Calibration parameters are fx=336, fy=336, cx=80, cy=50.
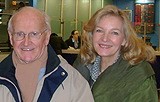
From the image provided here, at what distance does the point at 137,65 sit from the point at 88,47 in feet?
1.48

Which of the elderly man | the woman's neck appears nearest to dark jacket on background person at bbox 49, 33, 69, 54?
the woman's neck

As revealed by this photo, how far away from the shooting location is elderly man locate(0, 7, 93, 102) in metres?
1.79

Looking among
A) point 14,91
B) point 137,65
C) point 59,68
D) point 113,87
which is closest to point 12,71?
point 14,91

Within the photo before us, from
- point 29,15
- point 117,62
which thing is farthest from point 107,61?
point 29,15

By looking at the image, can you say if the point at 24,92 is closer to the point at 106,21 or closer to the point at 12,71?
the point at 12,71

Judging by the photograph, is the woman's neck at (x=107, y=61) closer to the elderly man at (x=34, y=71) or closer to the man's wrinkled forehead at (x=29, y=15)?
the elderly man at (x=34, y=71)

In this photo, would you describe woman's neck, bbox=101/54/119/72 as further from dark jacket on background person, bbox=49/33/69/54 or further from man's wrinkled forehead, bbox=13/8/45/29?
dark jacket on background person, bbox=49/33/69/54

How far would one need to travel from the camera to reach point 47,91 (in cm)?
180

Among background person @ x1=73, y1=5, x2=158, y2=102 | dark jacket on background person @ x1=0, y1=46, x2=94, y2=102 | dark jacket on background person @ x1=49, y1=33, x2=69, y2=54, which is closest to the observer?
dark jacket on background person @ x1=0, y1=46, x2=94, y2=102

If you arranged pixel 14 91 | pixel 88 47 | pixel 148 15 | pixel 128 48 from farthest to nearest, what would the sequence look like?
1. pixel 148 15
2. pixel 88 47
3. pixel 128 48
4. pixel 14 91

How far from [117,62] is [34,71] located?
59cm

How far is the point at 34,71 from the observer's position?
6.18 ft

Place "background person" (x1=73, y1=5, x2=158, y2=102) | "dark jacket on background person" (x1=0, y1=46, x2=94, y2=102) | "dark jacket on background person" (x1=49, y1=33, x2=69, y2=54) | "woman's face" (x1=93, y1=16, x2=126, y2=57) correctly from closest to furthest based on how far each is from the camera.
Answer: "dark jacket on background person" (x1=0, y1=46, x2=94, y2=102) < "background person" (x1=73, y1=5, x2=158, y2=102) < "woman's face" (x1=93, y1=16, x2=126, y2=57) < "dark jacket on background person" (x1=49, y1=33, x2=69, y2=54)

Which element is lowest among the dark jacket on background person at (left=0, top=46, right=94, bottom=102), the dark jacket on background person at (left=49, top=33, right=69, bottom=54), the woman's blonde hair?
the dark jacket on background person at (left=49, top=33, right=69, bottom=54)
